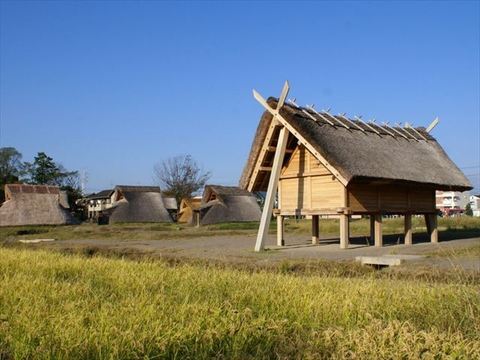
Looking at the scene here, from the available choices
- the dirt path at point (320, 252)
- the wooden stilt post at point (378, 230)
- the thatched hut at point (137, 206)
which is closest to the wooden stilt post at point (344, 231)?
the dirt path at point (320, 252)

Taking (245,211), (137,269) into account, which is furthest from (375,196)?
(245,211)

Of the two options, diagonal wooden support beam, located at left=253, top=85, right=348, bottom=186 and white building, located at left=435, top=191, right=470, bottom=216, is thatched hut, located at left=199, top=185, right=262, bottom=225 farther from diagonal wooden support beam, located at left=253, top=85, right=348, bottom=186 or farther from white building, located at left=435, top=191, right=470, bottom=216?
white building, located at left=435, top=191, right=470, bottom=216

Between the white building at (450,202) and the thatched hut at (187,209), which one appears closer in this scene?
the thatched hut at (187,209)

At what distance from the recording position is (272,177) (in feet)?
58.6

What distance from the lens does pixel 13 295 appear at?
19.2 ft

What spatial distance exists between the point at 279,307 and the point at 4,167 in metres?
82.2

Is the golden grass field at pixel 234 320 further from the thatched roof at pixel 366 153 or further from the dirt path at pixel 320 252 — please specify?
the thatched roof at pixel 366 153

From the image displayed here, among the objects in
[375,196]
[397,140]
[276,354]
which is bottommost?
[276,354]

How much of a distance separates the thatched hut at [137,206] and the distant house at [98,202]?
569 inches

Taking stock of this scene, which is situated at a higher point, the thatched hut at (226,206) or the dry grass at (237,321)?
the thatched hut at (226,206)

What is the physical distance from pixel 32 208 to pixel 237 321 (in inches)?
1959

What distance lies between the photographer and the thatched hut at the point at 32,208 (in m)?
49.3

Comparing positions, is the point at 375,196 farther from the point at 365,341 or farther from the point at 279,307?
the point at 365,341

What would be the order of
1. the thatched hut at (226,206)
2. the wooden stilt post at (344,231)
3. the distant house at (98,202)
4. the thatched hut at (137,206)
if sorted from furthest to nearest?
1. the distant house at (98,202)
2. the thatched hut at (137,206)
3. the thatched hut at (226,206)
4. the wooden stilt post at (344,231)
